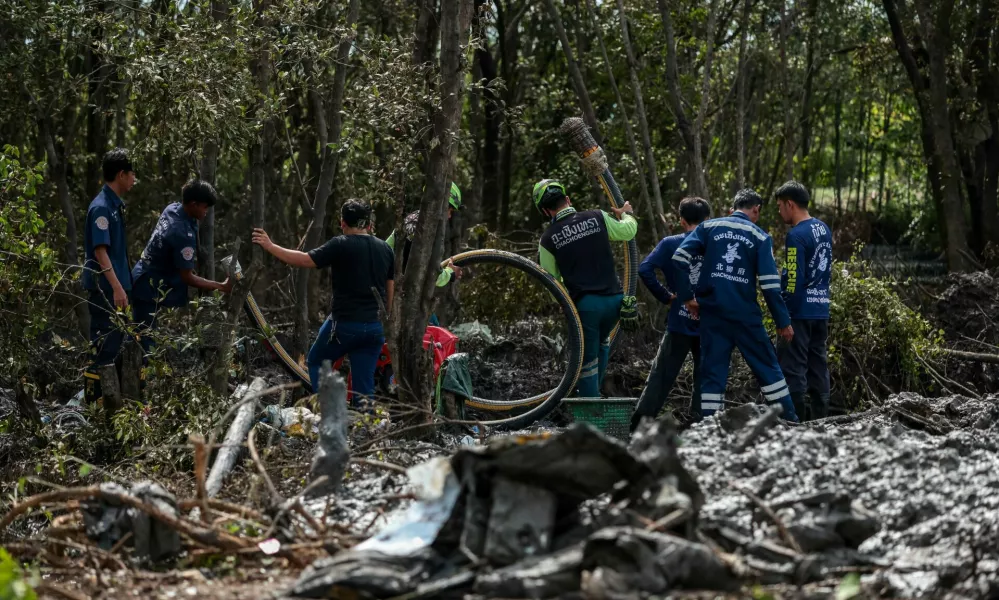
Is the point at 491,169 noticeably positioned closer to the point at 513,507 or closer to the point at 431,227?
the point at 431,227

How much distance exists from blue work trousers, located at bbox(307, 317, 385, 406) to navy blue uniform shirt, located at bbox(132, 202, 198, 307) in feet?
3.40

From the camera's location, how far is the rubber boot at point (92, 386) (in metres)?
8.02

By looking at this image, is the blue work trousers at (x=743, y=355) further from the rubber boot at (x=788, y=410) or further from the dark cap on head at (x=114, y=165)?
the dark cap on head at (x=114, y=165)

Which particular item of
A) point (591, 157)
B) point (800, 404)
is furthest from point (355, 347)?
point (800, 404)

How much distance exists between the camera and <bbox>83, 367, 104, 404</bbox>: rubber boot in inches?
316

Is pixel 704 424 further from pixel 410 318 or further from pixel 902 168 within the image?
pixel 902 168

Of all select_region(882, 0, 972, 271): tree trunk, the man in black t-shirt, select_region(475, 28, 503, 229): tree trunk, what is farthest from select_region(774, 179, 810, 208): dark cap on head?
select_region(475, 28, 503, 229): tree trunk

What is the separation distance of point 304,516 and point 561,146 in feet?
42.4

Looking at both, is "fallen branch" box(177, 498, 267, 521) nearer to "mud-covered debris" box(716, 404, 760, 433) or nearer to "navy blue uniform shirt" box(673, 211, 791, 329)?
"mud-covered debris" box(716, 404, 760, 433)

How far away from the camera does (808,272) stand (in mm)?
8453

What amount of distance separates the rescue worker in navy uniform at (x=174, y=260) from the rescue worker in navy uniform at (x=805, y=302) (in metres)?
3.89

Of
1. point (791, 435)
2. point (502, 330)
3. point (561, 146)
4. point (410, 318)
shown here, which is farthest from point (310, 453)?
point (561, 146)

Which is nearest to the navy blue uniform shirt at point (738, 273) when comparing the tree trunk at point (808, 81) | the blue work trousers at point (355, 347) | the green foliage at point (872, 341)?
the green foliage at point (872, 341)

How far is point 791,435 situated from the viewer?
5242 millimetres
